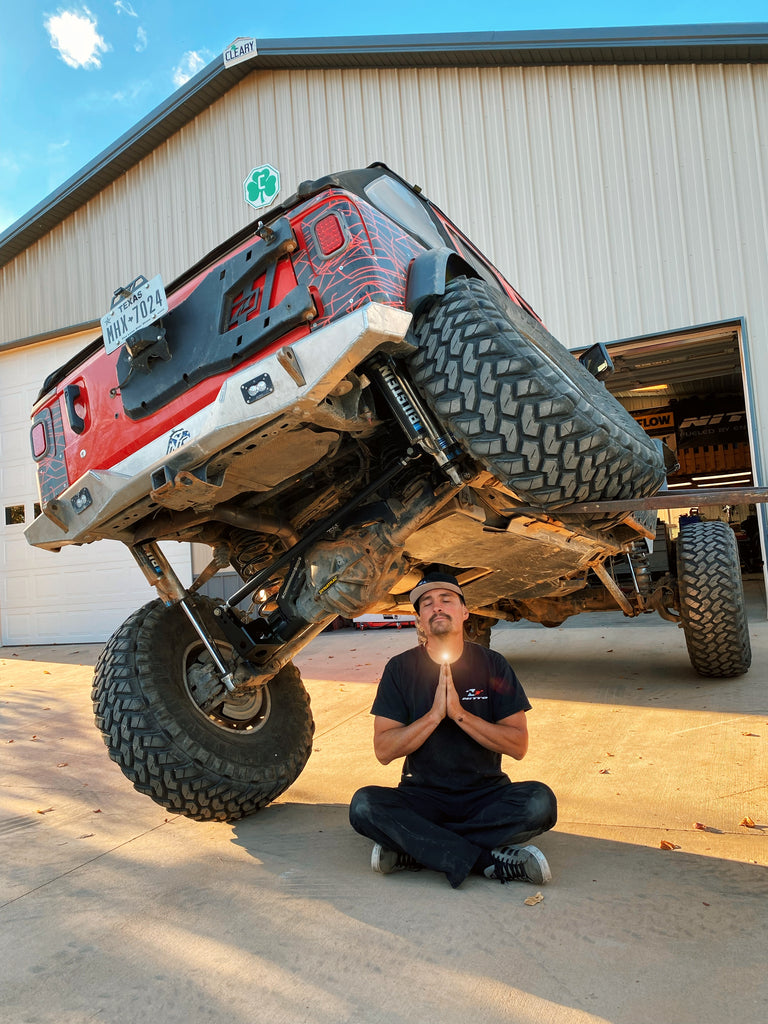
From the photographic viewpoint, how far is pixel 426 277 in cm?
227

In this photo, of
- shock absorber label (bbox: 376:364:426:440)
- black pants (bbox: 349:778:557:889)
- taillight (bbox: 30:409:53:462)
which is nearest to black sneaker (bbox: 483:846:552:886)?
black pants (bbox: 349:778:557:889)

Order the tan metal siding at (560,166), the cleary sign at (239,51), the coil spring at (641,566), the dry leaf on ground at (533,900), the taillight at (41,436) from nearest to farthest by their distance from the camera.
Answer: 1. the dry leaf on ground at (533,900)
2. the taillight at (41,436)
3. the coil spring at (641,566)
4. the tan metal siding at (560,166)
5. the cleary sign at (239,51)

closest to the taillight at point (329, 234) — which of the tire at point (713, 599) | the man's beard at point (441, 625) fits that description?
the man's beard at point (441, 625)

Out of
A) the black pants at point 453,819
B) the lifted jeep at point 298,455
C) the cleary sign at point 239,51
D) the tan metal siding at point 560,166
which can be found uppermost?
the cleary sign at point 239,51

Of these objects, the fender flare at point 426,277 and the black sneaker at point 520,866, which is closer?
the black sneaker at point 520,866

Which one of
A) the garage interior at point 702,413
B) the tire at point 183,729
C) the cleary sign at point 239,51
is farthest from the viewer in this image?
the garage interior at point 702,413

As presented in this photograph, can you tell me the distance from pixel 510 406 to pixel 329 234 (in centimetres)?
74

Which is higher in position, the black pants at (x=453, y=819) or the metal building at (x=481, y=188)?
the metal building at (x=481, y=188)

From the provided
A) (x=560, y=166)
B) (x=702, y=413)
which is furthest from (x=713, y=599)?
(x=702, y=413)

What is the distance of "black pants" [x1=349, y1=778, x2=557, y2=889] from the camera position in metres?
2.13

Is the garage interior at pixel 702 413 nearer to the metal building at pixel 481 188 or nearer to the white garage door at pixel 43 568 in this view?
the metal building at pixel 481 188

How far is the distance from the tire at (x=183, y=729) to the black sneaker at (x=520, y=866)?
987mm

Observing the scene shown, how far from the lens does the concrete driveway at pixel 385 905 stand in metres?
1.54

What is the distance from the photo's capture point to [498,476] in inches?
86.5
